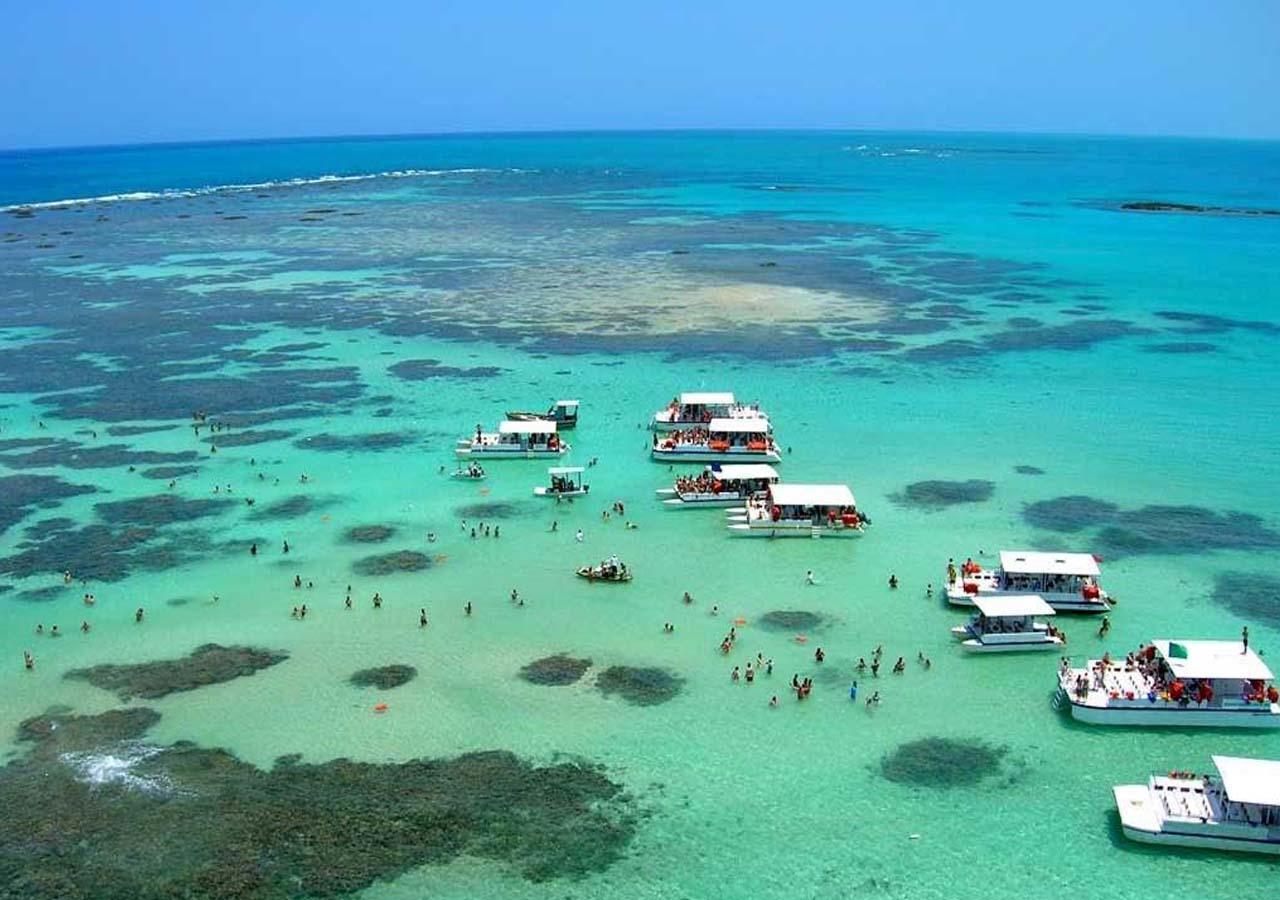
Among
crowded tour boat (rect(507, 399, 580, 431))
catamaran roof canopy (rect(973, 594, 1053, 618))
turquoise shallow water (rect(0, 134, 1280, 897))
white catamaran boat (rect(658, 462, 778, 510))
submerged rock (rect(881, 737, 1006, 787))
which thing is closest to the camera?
turquoise shallow water (rect(0, 134, 1280, 897))

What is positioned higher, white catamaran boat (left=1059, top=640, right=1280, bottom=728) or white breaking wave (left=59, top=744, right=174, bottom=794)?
white catamaran boat (left=1059, top=640, right=1280, bottom=728)

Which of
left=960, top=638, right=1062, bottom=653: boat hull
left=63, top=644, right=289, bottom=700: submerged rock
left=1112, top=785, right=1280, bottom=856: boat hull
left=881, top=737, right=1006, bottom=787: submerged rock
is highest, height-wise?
left=960, top=638, right=1062, bottom=653: boat hull

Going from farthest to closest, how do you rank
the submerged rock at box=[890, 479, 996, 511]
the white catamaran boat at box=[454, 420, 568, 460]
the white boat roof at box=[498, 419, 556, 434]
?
the white catamaran boat at box=[454, 420, 568, 460] < the white boat roof at box=[498, 419, 556, 434] < the submerged rock at box=[890, 479, 996, 511]

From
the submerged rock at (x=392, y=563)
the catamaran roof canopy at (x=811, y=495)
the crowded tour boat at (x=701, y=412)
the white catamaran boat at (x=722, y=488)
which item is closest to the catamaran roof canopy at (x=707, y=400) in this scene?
the crowded tour boat at (x=701, y=412)

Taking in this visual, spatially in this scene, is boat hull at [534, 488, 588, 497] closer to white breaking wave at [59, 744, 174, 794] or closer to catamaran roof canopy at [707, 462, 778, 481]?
catamaran roof canopy at [707, 462, 778, 481]

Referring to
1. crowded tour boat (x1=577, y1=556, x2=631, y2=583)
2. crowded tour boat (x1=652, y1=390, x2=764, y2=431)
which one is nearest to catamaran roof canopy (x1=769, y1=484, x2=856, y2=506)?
crowded tour boat (x1=577, y1=556, x2=631, y2=583)

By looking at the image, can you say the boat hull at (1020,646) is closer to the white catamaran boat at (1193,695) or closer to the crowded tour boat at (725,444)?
the white catamaran boat at (1193,695)

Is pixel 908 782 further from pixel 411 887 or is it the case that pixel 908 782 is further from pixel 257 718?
pixel 257 718

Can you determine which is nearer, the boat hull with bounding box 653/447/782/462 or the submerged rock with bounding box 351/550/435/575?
the submerged rock with bounding box 351/550/435/575
